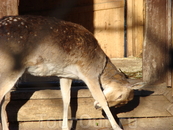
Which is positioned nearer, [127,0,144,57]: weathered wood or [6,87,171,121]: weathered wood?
[6,87,171,121]: weathered wood

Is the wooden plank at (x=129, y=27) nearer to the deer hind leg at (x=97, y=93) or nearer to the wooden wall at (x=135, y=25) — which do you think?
the wooden wall at (x=135, y=25)

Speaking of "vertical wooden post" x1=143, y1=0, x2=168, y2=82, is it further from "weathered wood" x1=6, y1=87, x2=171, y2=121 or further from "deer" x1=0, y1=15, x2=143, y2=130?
"deer" x1=0, y1=15, x2=143, y2=130

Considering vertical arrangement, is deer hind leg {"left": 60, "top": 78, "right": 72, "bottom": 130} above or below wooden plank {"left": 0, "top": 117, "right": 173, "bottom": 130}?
above

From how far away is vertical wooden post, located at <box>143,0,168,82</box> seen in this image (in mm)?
5199

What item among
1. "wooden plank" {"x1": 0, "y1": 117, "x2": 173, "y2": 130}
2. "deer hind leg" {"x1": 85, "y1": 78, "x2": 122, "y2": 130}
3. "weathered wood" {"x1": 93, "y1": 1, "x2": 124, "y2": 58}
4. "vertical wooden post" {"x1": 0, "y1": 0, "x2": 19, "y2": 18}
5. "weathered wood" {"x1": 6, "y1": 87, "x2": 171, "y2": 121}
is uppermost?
"vertical wooden post" {"x1": 0, "y1": 0, "x2": 19, "y2": 18}

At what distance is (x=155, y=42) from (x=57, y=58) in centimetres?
185

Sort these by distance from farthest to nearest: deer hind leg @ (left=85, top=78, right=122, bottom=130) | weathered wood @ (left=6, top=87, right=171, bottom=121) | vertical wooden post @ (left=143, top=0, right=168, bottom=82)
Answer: vertical wooden post @ (left=143, top=0, right=168, bottom=82)
weathered wood @ (left=6, top=87, right=171, bottom=121)
deer hind leg @ (left=85, top=78, right=122, bottom=130)

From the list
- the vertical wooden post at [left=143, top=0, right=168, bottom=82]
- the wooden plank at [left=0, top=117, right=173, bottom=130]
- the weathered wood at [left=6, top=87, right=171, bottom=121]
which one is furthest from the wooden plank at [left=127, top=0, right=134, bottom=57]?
the wooden plank at [left=0, top=117, right=173, bottom=130]

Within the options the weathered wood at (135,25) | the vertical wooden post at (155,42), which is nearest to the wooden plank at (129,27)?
the weathered wood at (135,25)

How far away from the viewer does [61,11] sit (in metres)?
9.38

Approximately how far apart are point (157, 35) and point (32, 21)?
2.12 m

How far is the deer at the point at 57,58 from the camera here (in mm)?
3875

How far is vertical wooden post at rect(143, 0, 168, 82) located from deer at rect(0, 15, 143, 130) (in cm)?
73

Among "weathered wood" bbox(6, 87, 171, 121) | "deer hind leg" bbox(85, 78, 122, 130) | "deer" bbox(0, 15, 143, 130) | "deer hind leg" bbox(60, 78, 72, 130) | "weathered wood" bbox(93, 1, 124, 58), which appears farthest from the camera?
"weathered wood" bbox(93, 1, 124, 58)
